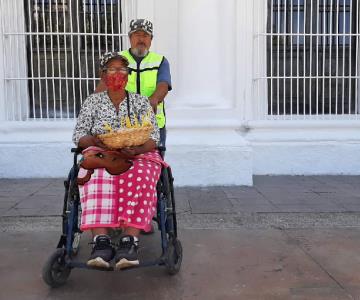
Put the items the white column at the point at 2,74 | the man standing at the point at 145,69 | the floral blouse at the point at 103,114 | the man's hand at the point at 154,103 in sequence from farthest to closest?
the white column at the point at 2,74, the man standing at the point at 145,69, the man's hand at the point at 154,103, the floral blouse at the point at 103,114

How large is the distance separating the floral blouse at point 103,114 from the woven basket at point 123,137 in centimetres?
24

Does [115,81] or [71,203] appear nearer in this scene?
[71,203]

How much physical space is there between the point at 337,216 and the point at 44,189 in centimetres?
335

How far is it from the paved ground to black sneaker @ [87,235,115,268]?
227 mm

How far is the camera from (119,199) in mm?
3166

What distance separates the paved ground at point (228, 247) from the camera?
307 centimetres

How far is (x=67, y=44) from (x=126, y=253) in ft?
14.5

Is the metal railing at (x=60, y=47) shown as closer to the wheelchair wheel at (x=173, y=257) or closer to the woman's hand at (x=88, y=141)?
the woman's hand at (x=88, y=141)

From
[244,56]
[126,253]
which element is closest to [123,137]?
[126,253]

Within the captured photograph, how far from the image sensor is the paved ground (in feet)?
10.1

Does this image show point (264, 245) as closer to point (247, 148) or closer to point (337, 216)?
point (337, 216)

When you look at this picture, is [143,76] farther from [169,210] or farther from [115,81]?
[169,210]

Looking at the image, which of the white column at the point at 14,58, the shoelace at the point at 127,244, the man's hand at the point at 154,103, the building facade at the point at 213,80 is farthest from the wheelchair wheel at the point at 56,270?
the white column at the point at 14,58

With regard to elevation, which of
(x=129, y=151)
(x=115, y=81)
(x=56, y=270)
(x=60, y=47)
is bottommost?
(x=56, y=270)
